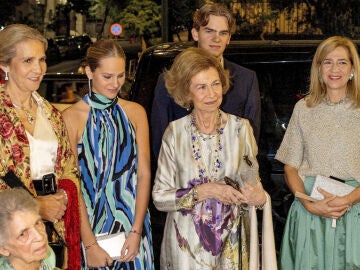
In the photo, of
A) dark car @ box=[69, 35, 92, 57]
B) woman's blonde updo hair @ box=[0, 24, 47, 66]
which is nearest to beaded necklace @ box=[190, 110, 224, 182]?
woman's blonde updo hair @ box=[0, 24, 47, 66]

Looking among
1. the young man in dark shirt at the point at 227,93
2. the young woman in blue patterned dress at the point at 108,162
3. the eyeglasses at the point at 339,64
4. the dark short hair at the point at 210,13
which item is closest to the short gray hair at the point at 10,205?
the young woman in blue patterned dress at the point at 108,162

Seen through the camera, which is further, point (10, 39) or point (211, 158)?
point (211, 158)

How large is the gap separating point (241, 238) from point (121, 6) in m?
11.3

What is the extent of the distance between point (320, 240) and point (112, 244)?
4.08ft

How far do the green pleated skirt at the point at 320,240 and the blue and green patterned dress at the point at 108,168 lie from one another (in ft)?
3.15

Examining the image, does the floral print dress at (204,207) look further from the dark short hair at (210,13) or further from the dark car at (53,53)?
the dark car at (53,53)

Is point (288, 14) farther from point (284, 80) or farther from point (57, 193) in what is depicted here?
point (57, 193)

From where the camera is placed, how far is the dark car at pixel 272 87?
4402mm

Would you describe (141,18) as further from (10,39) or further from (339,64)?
(10,39)

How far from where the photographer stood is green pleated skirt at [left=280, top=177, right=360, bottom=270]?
13.4 feet

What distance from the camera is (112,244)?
3.79 metres

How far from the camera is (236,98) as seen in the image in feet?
14.1

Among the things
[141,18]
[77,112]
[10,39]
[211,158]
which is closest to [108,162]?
[77,112]

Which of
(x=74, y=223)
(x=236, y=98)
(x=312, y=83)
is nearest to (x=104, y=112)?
(x=74, y=223)
